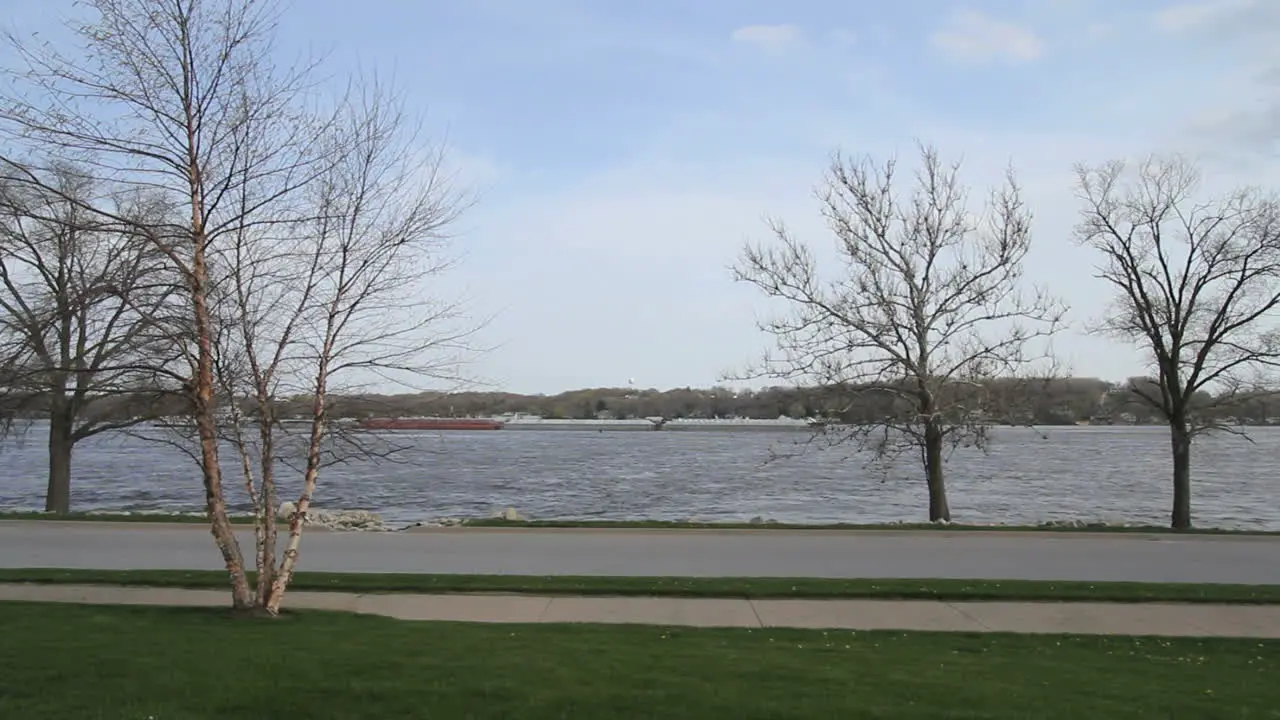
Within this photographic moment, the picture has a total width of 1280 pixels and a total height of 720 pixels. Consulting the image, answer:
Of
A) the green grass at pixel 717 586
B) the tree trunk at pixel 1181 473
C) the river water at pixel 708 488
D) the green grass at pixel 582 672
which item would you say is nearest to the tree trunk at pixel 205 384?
the green grass at pixel 582 672

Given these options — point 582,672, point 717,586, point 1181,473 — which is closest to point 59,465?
point 717,586

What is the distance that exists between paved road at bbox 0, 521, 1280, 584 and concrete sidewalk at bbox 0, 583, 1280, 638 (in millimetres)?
2038

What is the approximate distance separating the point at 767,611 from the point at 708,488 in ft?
97.9

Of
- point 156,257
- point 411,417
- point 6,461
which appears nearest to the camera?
point 156,257

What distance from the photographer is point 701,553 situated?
50.2 feet

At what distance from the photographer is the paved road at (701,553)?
13.6 m

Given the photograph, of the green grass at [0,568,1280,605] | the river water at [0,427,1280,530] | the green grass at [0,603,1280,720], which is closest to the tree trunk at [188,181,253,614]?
the green grass at [0,603,1280,720]

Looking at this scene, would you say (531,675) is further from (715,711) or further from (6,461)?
(6,461)

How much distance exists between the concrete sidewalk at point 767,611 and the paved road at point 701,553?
204 centimetres

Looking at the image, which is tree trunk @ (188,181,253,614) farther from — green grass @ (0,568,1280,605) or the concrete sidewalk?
green grass @ (0,568,1280,605)

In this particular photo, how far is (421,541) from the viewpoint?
16.5m

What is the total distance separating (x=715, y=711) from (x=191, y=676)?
3499 mm

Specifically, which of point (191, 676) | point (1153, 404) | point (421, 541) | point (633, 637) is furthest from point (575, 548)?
point (1153, 404)

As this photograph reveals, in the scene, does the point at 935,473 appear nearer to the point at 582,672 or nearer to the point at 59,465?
the point at 582,672
